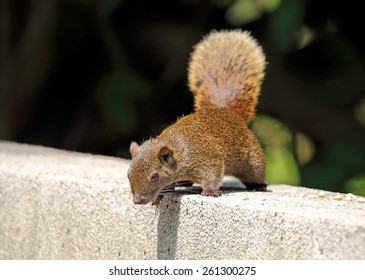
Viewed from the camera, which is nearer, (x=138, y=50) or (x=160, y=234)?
(x=160, y=234)

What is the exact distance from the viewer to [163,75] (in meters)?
6.48

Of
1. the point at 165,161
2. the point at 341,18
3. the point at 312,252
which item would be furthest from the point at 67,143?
the point at 312,252

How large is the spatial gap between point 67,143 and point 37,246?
279cm

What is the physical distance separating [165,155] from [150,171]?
0.10 metres

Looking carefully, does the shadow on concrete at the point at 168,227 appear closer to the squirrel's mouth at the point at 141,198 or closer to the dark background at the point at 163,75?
the squirrel's mouth at the point at 141,198

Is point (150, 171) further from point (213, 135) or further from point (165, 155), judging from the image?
point (213, 135)

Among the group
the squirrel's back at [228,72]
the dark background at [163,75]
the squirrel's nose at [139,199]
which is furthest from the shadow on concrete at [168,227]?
the dark background at [163,75]

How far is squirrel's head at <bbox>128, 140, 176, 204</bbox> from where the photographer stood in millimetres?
3365

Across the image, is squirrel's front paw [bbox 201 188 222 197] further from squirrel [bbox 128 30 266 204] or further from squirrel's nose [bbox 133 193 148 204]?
squirrel's nose [bbox 133 193 148 204]

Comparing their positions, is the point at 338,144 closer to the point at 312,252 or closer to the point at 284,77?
the point at 284,77

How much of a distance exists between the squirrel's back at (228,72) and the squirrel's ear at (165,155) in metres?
0.66

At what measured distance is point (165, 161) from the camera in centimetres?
348

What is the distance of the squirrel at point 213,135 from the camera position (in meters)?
3.45

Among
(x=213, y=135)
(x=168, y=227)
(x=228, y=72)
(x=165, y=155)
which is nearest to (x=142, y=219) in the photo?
(x=168, y=227)
